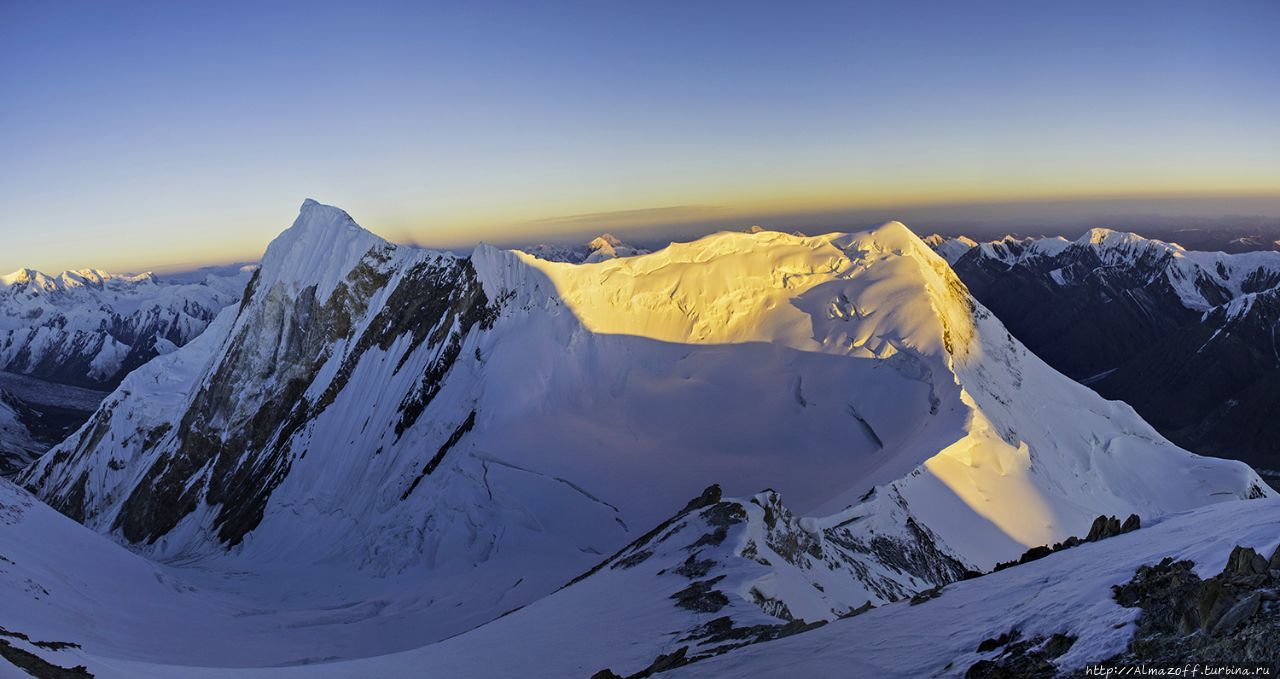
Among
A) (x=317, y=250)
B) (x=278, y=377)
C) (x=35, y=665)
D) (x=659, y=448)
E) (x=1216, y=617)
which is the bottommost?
(x=659, y=448)

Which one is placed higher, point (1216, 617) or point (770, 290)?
point (770, 290)

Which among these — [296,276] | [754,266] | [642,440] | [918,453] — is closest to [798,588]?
[918,453]

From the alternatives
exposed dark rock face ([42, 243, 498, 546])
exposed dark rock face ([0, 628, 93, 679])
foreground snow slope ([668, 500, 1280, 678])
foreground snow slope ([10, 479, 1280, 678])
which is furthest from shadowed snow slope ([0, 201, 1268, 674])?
exposed dark rock face ([0, 628, 93, 679])

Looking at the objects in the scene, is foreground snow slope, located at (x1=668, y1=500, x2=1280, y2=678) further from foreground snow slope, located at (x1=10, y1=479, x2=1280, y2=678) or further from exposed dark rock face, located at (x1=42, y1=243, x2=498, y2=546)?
exposed dark rock face, located at (x1=42, y1=243, x2=498, y2=546)

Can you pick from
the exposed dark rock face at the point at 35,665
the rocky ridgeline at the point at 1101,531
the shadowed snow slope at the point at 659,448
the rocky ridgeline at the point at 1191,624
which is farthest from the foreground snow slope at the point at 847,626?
the shadowed snow slope at the point at 659,448

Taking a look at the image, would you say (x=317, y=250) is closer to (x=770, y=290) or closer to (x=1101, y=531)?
(x=770, y=290)

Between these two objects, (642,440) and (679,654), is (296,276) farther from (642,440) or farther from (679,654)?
(679,654)

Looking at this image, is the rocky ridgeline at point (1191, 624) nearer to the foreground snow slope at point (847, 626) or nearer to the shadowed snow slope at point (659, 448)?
the foreground snow slope at point (847, 626)

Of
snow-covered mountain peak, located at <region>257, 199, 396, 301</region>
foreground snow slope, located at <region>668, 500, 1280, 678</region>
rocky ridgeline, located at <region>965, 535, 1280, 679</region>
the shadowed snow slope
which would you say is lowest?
the shadowed snow slope

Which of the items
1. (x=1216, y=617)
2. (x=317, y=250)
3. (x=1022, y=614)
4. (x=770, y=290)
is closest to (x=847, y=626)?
(x=1022, y=614)
